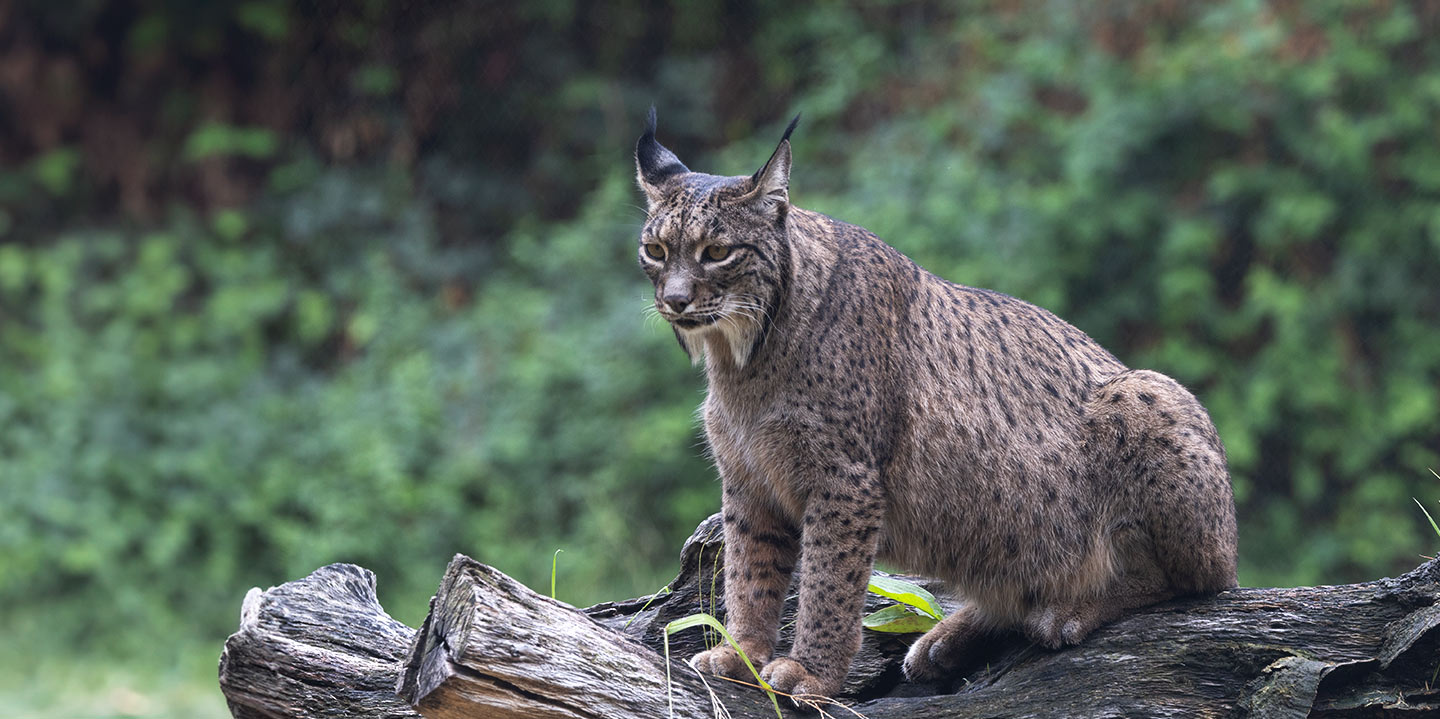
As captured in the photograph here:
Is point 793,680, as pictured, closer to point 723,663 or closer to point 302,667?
point 723,663

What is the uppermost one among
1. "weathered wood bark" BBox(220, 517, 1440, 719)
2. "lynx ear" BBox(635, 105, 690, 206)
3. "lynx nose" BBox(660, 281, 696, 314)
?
"lynx ear" BBox(635, 105, 690, 206)

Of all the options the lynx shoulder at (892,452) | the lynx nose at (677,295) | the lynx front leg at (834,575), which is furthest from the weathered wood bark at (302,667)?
the lynx nose at (677,295)

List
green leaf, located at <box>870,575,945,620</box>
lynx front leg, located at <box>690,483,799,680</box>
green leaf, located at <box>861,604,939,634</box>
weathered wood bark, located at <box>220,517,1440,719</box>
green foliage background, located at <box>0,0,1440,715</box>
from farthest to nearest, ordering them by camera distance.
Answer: green foliage background, located at <box>0,0,1440,715</box> < green leaf, located at <box>861,604,939,634</box> < green leaf, located at <box>870,575,945,620</box> < lynx front leg, located at <box>690,483,799,680</box> < weathered wood bark, located at <box>220,517,1440,719</box>

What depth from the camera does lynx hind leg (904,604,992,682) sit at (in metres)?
4.25

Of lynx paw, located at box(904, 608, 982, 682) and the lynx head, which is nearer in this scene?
the lynx head

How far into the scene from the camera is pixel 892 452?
13.3 feet

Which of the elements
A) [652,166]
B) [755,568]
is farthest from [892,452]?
[652,166]

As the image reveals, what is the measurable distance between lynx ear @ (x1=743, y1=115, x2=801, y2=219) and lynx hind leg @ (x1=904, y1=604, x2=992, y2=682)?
1430 mm

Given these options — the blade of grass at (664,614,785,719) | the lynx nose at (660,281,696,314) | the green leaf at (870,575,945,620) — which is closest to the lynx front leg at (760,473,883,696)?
the blade of grass at (664,614,785,719)

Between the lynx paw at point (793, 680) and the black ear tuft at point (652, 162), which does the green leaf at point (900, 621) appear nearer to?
the lynx paw at point (793, 680)

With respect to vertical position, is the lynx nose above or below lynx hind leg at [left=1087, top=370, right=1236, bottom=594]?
above

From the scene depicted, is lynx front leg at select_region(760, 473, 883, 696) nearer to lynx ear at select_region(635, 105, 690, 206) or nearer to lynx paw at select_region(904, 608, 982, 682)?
lynx paw at select_region(904, 608, 982, 682)

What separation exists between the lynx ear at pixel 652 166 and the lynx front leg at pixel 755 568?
963mm

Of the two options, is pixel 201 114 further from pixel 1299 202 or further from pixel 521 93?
pixel 1299 202
